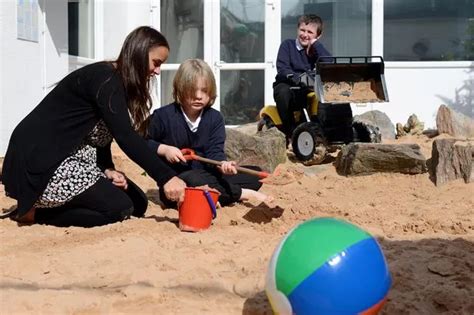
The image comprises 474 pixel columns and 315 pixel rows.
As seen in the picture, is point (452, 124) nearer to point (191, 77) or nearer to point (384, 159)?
point (384, 159)

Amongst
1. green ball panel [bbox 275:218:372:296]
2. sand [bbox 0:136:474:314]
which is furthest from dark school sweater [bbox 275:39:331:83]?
green ball panel [bbox 275:218:372:296]

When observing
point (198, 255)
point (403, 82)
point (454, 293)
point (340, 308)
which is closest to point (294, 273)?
point (340, 308)

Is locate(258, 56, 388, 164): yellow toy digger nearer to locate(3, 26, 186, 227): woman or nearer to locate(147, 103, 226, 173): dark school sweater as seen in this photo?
locate(147, 103, 226, 173): dark school sweater

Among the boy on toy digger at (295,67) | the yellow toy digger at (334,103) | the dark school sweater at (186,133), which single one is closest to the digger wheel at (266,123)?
the boy on toy digger at (295,67)

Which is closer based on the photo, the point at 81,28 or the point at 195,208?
the point at 195,208

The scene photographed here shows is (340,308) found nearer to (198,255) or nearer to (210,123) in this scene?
(198,255)

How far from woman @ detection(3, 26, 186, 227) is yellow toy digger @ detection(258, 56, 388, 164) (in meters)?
2.46

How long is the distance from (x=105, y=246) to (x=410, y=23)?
586 centimetres

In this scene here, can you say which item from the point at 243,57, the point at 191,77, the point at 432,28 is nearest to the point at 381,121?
the point at 432,28

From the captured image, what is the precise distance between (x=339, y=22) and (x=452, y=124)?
1994 millimetres

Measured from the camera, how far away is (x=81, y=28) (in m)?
7.93

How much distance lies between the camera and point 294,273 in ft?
6.89

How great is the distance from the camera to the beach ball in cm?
206

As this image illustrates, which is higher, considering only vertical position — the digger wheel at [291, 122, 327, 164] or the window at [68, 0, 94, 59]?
the window at [68, 0, 94, 59]
